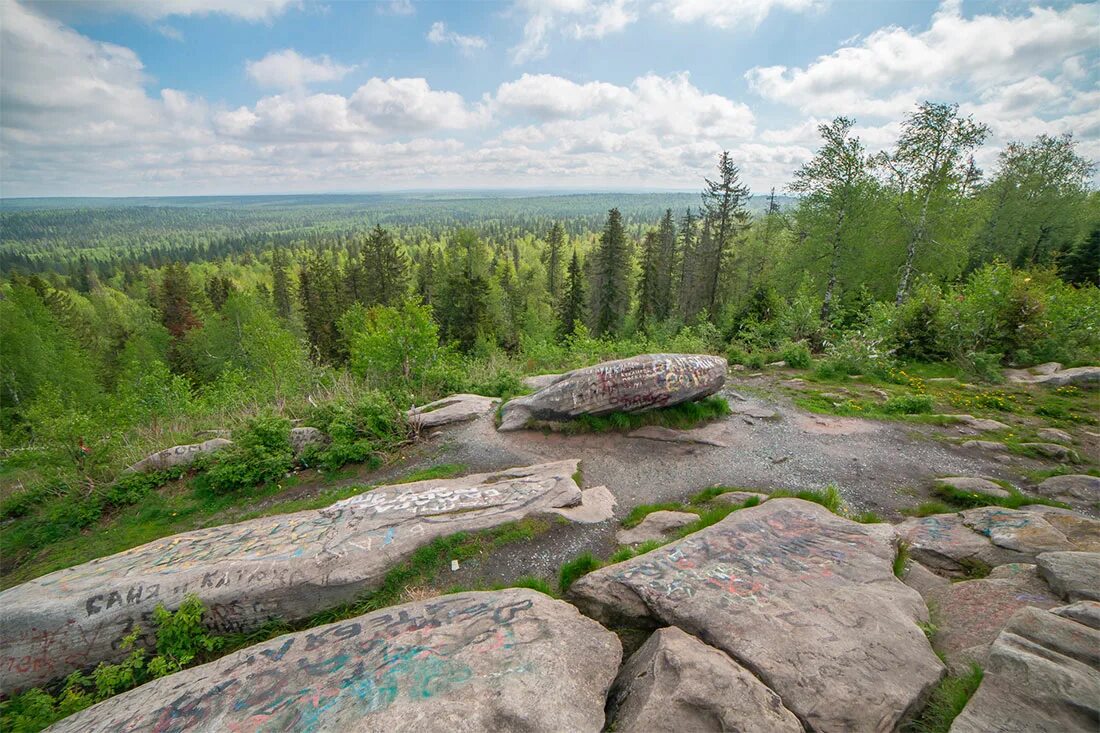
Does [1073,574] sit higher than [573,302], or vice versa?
[1073,574]

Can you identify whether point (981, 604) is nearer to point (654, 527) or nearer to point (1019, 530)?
point (1019, 530)

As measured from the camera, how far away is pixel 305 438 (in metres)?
11.0

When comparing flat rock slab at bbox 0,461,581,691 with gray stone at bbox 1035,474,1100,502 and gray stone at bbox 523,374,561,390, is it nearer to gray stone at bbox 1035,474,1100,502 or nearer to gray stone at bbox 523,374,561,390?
gray stone at bbox 523,374,561,390

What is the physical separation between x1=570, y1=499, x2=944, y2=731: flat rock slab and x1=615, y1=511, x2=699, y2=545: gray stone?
1248 mm

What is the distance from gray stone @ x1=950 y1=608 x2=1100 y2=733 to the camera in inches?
120

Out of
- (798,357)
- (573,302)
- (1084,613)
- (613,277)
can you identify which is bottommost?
(573,302)

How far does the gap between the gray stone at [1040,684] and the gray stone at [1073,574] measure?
137cm

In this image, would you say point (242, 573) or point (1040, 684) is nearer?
point (1040, 684)

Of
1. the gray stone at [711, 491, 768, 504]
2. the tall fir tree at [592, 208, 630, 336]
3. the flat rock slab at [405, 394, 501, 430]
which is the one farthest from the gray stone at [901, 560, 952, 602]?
the tall fir tree at [592, 208, 630, 336]

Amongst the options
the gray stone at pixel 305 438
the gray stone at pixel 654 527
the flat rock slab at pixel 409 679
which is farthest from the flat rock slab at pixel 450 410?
the flat rock slab at pixel 409 679

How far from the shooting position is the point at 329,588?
257 inches

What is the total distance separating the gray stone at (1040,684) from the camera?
120 inches

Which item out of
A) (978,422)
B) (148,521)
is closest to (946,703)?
(978,422)

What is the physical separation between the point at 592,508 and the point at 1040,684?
20.1ft
